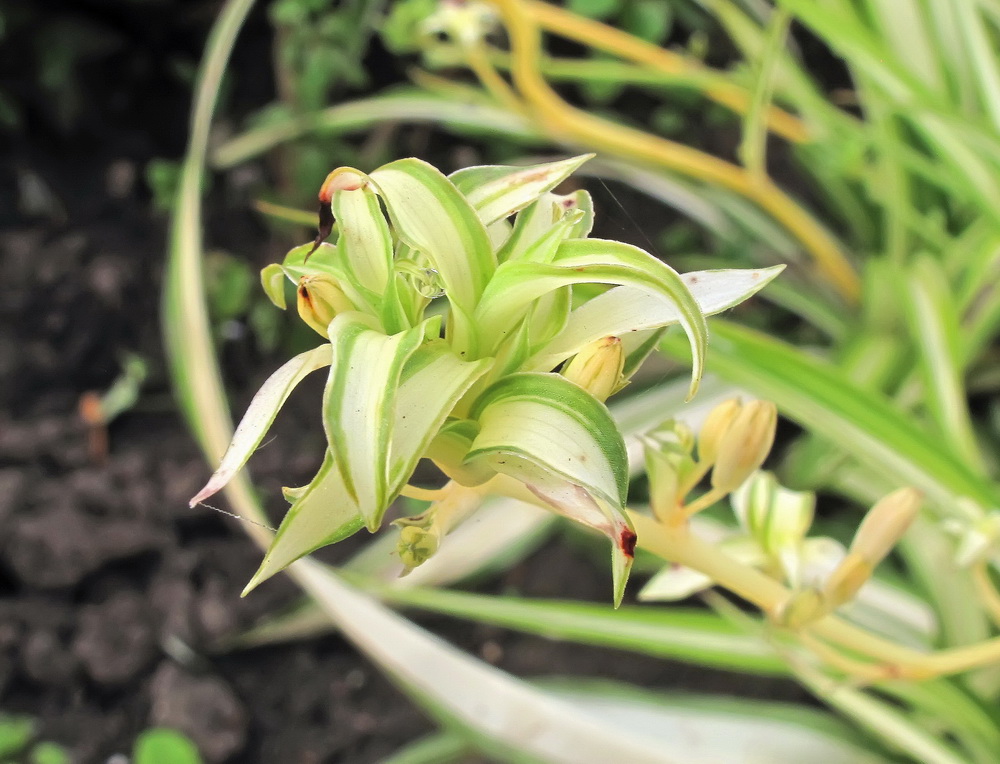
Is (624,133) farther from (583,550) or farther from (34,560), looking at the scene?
(34,560)

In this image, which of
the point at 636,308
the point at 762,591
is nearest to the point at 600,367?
the point at 636,308

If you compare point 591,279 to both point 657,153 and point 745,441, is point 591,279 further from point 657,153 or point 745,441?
point 657,153

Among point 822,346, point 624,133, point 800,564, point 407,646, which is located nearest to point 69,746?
point 407,646

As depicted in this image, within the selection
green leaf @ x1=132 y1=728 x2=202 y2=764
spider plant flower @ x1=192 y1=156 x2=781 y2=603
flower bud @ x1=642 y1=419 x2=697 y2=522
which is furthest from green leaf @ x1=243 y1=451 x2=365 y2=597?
green leaf @ x1=132 y1=728 x2=202 y2=764

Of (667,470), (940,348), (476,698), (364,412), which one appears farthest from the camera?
(940,348)

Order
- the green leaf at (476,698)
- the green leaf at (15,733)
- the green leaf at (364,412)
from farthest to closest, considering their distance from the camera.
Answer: the green leaf at (15,733) < the green leaf at (476,698) < the green leaf at (364,412)

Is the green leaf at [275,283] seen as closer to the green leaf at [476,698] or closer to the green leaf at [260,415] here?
the green leaf at [260,415]

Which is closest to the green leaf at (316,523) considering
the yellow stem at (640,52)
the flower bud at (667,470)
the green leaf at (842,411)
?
the flower bud at (667,470)
